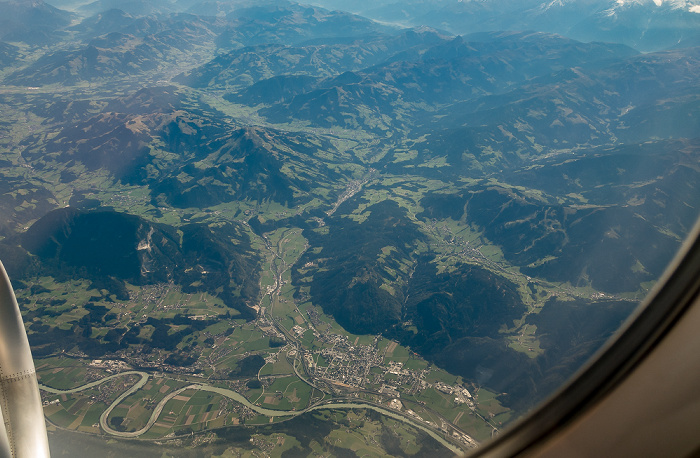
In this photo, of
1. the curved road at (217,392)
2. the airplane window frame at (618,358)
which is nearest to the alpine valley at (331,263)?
the airplane window frame at (618,358)

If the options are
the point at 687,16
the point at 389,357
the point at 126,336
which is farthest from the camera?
the point at 687,16

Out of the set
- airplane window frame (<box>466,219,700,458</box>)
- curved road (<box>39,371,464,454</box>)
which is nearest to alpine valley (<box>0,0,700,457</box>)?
airplane window frame (<box>466,219,700,458</box>)

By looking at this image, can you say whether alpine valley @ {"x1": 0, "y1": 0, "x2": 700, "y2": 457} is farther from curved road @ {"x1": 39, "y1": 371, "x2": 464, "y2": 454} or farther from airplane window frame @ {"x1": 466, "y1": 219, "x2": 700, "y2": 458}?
curved road @ {"x1": 39, "y1": 371, "x2": 464, "y2": 454}

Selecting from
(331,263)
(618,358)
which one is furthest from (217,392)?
(618,358)

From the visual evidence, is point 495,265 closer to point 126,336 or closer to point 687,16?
point 126,336

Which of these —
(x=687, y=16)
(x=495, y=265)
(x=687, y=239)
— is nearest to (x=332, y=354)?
(x=495, y=265)

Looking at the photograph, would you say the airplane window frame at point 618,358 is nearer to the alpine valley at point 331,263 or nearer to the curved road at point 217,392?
the alpine valley at point 331,263
